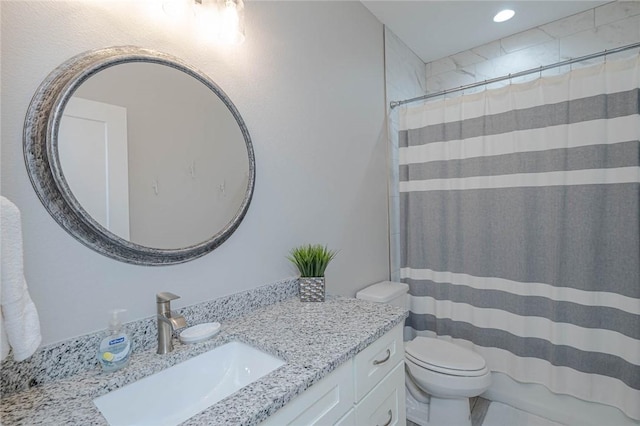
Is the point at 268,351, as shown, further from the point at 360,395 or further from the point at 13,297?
the point at 13,297

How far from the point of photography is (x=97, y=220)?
2.70 ft

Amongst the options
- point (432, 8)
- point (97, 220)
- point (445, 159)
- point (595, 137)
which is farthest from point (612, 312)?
point (97, 220)

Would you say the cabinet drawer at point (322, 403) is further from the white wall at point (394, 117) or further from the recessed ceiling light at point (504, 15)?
the recessed ceiling light at point (504, 15)

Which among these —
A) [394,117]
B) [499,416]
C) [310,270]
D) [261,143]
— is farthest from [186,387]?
[394,117]

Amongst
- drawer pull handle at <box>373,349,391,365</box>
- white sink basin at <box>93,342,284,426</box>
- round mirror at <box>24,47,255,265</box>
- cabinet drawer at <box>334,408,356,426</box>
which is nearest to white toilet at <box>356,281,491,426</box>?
drawer pull handle at <box>373,349,391,365</box>

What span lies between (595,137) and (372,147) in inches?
46.2

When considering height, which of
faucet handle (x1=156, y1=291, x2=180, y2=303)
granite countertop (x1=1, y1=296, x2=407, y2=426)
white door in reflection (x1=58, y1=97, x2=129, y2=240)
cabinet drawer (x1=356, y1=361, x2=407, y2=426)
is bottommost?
cabinet drawer (x1=356, y1=361, x2=407, y2=426)

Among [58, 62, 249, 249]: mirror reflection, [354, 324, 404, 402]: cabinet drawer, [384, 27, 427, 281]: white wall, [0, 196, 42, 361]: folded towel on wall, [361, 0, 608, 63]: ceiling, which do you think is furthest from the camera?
[384, 27, 427, 281]: white wall

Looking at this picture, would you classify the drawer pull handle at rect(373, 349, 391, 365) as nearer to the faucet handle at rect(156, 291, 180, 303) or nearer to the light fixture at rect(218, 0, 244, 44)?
the faucet handle at rect(156, 291, 180, 303)

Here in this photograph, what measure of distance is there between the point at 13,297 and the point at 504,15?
293 cm

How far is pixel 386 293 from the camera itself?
181cm

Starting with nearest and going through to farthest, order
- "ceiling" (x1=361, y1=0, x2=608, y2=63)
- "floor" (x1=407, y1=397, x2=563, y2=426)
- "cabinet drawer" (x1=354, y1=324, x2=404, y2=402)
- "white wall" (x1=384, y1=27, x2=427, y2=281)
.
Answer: "cabinet drawer" (x1=354, y1=324, x2=404, y2=402), "floor" (x1=407, y1=397, x2=563, y2=426), "ceiling" (x1=361, y1=0, x2=608, y2=63), "white wall" (x1=384, y1=27, x2=427, y2=281)

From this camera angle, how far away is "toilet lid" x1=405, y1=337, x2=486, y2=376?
151 cm

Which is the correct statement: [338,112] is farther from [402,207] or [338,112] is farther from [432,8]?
[432,8]
